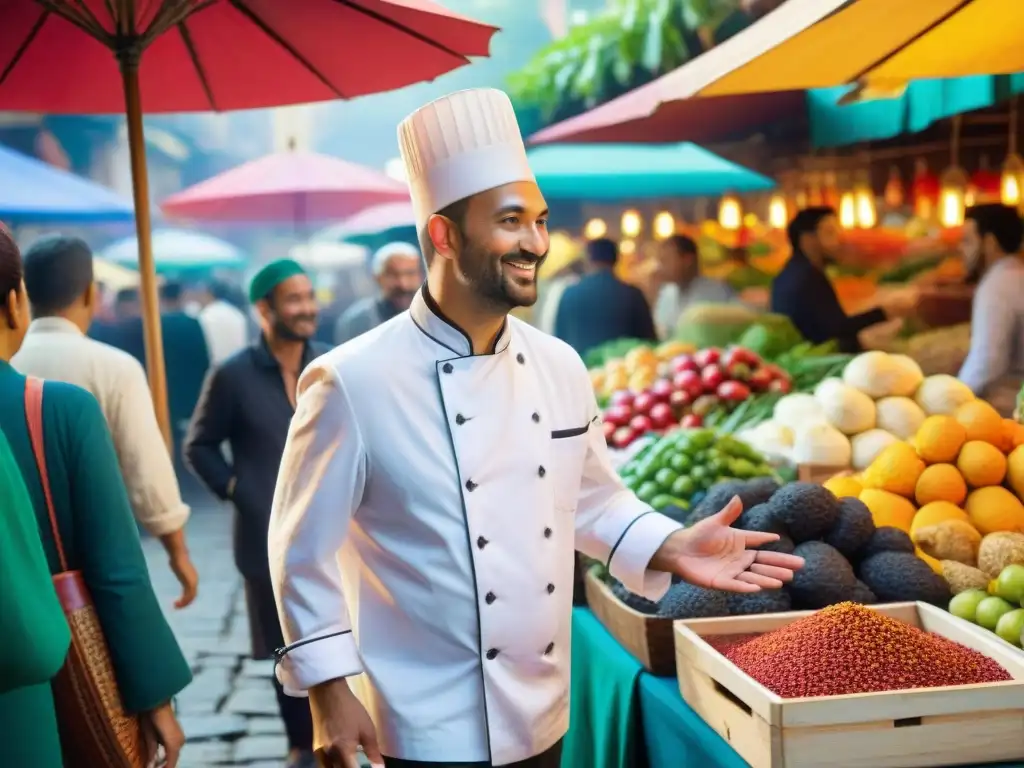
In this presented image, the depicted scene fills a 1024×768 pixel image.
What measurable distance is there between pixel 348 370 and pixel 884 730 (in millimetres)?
1239

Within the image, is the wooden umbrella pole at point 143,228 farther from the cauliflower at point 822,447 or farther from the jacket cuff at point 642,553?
the cauliflower at point 822,447

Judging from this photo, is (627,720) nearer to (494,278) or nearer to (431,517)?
(431,517)

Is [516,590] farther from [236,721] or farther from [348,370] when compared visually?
[236,721]

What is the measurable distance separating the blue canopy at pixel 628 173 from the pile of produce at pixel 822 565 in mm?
5507

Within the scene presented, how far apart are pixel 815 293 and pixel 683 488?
340 cm

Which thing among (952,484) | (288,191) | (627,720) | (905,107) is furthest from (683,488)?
(288,191)

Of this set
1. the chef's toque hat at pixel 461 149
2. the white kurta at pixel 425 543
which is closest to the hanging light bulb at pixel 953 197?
the chef's toque hat at pixel 461 149

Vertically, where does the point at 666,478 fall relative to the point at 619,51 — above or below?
below

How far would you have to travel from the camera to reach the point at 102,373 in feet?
11.7

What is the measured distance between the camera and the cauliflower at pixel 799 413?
421 centimetres

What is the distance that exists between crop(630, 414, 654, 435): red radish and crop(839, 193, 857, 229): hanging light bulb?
5083mm

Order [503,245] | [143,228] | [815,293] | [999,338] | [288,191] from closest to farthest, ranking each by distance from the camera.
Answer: [503,245]
[143,228]
[999,338]
[815,293]
[288,191]

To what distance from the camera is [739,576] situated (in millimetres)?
2385

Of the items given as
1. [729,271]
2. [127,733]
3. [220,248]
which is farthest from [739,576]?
[220,248]
